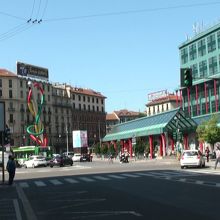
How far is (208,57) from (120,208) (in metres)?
85.1

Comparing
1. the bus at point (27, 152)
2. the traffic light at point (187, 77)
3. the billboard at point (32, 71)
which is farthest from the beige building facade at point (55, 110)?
the traffic light at point (187, 77)

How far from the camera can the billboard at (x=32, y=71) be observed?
132 metres

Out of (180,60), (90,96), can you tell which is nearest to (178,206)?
(180,60)

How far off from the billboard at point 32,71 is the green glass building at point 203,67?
4337cm

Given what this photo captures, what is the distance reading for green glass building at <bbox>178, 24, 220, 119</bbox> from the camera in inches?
3718

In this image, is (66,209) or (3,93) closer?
(66,209)

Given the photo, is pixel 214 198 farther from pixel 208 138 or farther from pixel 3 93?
pixel 3 93

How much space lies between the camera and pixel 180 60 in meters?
109

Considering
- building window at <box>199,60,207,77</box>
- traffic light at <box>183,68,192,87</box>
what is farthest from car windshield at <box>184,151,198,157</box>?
building window at <box>199,60,207,77</box>

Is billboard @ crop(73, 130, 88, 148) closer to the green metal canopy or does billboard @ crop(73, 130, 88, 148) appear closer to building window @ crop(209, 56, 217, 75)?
the green metal canopy

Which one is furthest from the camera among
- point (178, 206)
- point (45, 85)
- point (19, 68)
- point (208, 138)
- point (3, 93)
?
point (45, 85)

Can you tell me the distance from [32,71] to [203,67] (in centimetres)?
5231

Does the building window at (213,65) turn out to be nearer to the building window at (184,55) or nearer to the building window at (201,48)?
the building window at (201,48)

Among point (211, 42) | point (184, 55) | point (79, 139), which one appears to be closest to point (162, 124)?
point (211, 42)
